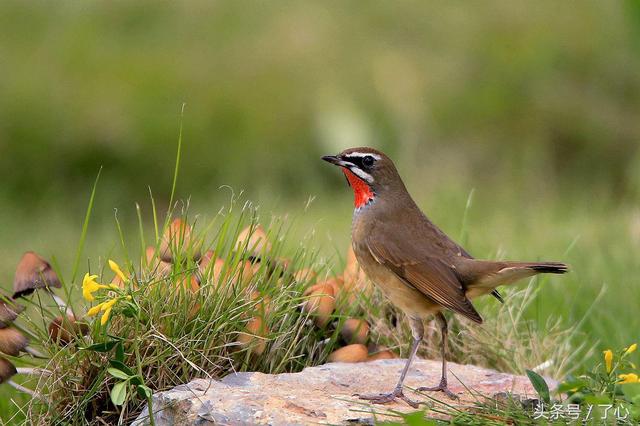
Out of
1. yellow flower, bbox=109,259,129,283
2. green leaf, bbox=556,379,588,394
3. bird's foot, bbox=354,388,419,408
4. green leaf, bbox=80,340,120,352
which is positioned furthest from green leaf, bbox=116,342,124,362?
green leaf, bbox=556,379,588,394

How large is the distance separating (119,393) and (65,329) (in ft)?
1.56

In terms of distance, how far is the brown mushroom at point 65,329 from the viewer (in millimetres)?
4410

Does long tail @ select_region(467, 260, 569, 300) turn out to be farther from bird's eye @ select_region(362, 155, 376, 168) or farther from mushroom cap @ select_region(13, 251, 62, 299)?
mushroom cap @ select_region(13, 251, 62, 299)

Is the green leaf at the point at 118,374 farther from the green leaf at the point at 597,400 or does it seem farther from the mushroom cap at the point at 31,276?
the green leaf at the point at 597,400

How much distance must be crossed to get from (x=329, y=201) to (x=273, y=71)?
2093mm

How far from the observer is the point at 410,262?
4957 mm

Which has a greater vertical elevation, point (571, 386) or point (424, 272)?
point (424, 272)

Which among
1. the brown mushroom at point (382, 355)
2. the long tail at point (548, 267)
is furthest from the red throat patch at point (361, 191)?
the long tail at point (548, 267)

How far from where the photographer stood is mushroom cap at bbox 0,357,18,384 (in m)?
4.47

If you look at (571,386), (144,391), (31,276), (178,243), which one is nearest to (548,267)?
(571,386)

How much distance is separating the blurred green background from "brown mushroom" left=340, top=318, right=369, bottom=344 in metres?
4.72

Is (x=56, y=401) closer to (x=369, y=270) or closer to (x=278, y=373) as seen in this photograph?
(x=278, y=373)

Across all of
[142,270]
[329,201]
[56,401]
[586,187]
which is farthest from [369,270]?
[586,187]

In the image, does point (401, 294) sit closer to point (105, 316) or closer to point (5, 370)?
point (105, 316)
